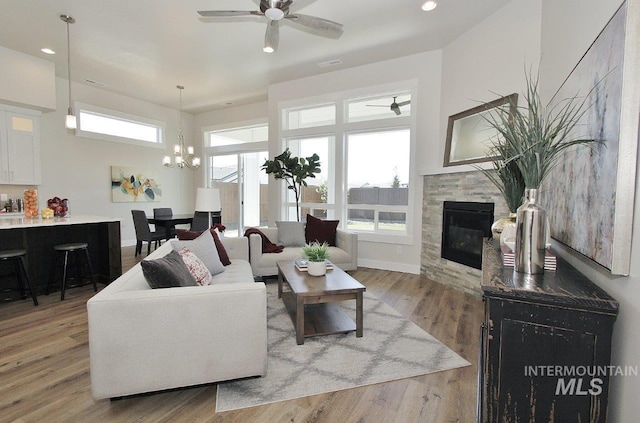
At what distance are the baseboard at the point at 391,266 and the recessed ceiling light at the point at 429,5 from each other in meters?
3.41

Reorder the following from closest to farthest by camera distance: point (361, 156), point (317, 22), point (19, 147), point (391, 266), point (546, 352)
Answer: point (546, 352)
point (317, 22)
point (391, 266)
point (19, 147)
point (361, 156)

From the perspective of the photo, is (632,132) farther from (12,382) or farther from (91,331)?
(12,382)

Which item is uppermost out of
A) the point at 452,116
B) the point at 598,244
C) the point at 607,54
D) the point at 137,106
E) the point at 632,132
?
the point at 137,106

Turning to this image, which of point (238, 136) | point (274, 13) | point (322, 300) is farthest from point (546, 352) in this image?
point (238, 136)

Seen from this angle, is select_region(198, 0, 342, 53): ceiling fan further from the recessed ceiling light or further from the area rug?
the area rug

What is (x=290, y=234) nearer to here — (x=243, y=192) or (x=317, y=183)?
(x=317, y=183)

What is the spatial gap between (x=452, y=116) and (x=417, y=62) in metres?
1.10

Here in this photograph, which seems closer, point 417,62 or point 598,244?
point 598,244

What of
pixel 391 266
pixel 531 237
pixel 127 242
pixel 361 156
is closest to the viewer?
pixel 531 237

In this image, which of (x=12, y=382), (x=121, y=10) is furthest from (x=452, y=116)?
(x=12, y=382)

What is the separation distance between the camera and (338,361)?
2270 millimetres

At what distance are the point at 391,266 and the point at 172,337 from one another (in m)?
3.82

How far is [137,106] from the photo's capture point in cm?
706

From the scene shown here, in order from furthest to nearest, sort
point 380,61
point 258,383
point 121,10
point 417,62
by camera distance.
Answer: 1. point 380,61
2. point 417,62
3. point 121,10
4. point 258,383
